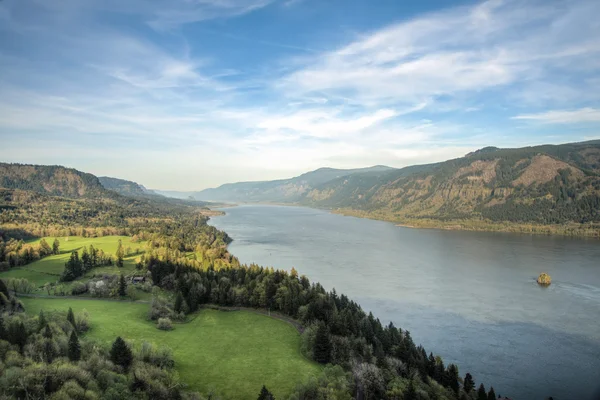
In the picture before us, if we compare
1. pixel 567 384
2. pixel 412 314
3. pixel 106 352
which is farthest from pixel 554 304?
pixel 106 352

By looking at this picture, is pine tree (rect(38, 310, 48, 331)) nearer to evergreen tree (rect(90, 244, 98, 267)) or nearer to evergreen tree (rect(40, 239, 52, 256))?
evergreen tree (rect(90, 244, 98, 267))

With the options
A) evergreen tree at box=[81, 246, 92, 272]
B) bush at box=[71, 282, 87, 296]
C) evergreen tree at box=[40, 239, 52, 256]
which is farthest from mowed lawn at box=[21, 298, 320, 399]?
evergreen tree at box=[40, 239, 52, 256]

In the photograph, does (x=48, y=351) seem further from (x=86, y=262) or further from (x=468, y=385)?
(x=86, y=262)

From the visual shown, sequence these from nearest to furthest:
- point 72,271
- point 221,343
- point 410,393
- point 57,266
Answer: point 410,393
point 221,343
point 72,271
point 57,266

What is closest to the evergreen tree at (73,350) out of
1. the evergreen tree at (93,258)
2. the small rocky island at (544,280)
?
the evergreen tree at (93,258)

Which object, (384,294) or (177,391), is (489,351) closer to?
(384,294)

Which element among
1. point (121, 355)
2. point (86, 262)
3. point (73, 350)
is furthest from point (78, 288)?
point (73, 350)
